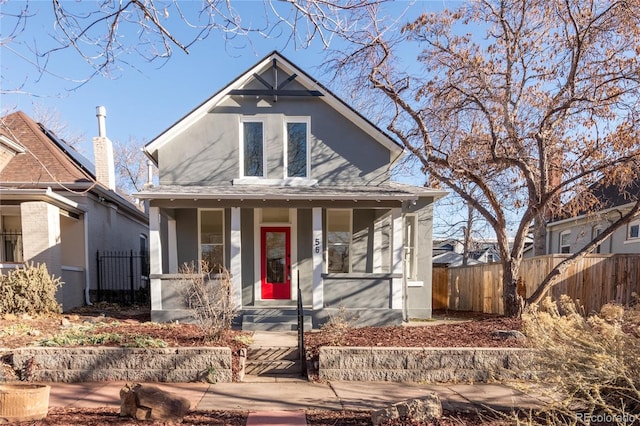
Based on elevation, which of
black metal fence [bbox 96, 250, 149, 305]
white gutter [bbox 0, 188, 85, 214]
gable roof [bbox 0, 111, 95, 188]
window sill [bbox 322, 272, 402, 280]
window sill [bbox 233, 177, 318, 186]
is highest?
gable roof [bbox 0, 111, 95, 188]

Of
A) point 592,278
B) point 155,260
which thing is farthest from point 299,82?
point 592,278

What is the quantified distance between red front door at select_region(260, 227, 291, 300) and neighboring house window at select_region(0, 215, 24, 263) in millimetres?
7714

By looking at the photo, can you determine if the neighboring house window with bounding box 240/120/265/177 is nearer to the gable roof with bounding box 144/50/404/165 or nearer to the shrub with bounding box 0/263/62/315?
the gable roof with bounding box 144/50/404/165

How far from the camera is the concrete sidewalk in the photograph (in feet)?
14.5

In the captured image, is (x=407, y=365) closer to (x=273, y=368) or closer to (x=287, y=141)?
(x=273, y=368)

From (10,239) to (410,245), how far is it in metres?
12.4

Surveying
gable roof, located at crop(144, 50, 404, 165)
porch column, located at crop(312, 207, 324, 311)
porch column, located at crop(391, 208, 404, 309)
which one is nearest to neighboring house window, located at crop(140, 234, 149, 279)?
gable roof, located at crop(144, 50, 404, 165)

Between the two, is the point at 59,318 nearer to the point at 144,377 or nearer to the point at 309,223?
the point at 144,377

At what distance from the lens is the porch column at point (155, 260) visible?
8422 mm

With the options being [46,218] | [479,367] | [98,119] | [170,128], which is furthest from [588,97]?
[98,119]

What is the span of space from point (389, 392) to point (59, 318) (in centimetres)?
792

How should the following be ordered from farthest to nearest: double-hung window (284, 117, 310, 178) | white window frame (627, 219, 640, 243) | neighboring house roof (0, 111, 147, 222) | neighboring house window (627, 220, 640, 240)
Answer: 1. neighboring house window (627, 220, 640, 240)
2. white window frame (627, 219, 640, 243)
3. neighboring house roof (0, 111, 147, 222)
4. double-hung window (284, 117, 310, 178)

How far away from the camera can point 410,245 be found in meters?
10.6

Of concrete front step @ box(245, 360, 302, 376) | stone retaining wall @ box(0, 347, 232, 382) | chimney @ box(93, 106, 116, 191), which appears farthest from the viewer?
chimney @ box(93, 106, 116, 191)
